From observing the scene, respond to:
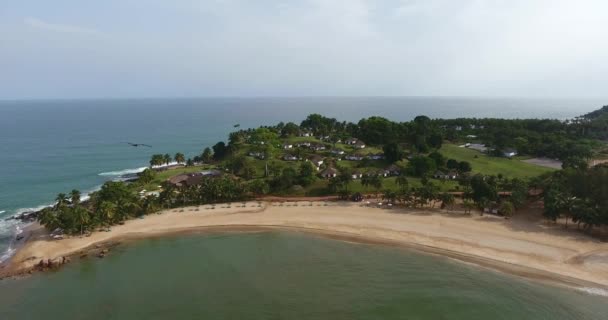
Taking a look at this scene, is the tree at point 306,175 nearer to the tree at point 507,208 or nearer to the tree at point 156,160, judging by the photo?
the tree at point 507,208

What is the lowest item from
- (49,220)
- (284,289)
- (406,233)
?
(284,289)

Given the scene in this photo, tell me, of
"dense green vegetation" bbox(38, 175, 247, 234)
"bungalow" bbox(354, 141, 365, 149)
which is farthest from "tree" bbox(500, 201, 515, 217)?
"bungalow" bbox(354, 141, 365, 149)

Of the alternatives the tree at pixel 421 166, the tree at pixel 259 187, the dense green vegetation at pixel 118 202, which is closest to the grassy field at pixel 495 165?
the tree at pixel 421 166

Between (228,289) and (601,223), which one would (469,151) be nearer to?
(601,223)

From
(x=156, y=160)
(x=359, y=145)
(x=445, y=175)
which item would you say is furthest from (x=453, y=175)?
(x=156, y=160)

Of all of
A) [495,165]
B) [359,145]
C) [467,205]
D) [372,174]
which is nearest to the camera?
[467,205]

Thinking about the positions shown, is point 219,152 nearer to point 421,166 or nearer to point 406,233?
point 421,166

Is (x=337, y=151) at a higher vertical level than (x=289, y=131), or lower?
lower
